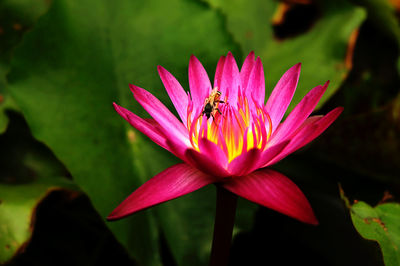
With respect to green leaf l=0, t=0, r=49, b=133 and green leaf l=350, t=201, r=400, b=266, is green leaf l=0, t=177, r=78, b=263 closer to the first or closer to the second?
green leaf l=0, t=0, r=49, b=133

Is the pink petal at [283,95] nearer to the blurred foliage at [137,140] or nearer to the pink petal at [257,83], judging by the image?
the pink petal at [257,83]

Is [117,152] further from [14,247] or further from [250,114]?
[250,114]

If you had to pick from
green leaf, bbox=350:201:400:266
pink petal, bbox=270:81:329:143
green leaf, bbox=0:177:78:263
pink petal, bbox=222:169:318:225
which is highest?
pink petal, bbox=270:81:329:143

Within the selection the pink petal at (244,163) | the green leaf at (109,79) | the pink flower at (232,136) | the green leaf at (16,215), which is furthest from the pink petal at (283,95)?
the green leaf at (16,215)

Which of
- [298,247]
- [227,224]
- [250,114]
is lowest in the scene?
[298,247]

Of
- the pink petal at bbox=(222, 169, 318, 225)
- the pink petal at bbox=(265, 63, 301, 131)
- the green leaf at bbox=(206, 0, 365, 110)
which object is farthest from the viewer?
→ the green leaf at bbox=(206, 0, 365, 110)

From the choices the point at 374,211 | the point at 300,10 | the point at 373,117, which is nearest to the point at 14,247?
the point at 374,211

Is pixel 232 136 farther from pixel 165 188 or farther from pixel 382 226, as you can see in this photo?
pixel 382 226

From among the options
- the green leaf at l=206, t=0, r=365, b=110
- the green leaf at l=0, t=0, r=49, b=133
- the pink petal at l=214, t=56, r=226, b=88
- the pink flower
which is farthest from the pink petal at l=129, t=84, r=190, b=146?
the green leaf at l=0, t=0, r=49, b=133
